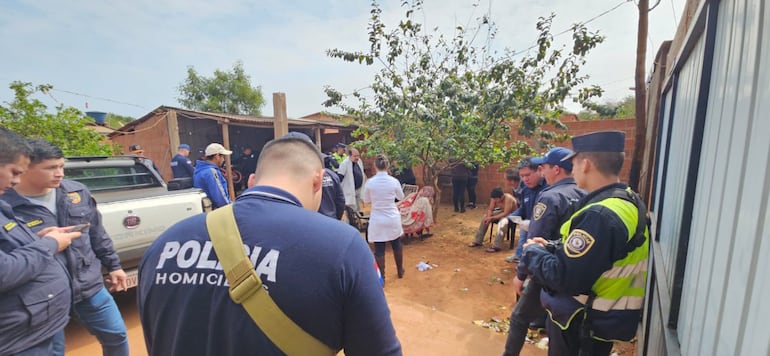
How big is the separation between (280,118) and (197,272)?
505 centimetres

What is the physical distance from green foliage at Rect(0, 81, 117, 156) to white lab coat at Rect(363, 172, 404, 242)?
6.60 metres

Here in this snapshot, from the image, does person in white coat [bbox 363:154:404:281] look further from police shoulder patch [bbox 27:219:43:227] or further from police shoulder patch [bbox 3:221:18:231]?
police shoulder patch [bbox 3:221:18:231]

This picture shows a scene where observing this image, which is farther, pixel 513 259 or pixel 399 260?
pixel 399 260

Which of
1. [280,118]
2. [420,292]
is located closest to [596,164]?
[420,292]

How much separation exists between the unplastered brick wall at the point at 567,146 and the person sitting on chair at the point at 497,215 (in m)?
0.94

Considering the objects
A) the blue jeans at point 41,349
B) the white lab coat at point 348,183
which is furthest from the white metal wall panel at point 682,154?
the white lab coat at point 348,183

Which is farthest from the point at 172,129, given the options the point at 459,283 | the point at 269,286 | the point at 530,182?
the point at 269,286

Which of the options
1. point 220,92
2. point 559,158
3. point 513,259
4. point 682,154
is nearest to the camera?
point 682,154

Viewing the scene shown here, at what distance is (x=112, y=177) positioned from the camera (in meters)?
4.46

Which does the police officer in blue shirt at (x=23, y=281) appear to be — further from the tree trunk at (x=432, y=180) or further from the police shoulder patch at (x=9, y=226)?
the tree trunk at (x=432, y=180)

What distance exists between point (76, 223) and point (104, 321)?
0.72 metres

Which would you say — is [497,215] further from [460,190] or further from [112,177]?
[112,177]

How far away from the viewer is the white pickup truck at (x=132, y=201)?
3302 mm

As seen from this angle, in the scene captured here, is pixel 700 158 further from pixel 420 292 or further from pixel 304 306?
pixel 420 292
